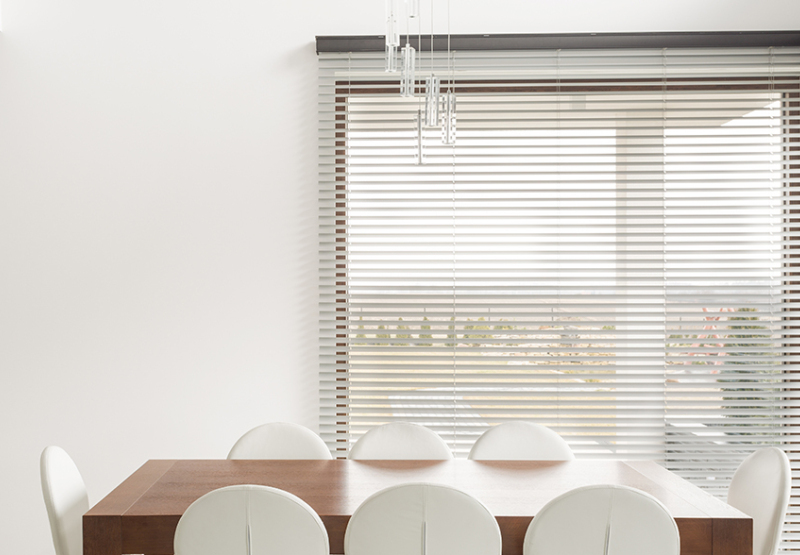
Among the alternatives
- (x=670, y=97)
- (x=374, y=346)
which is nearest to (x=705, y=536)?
(x=374, y=346)

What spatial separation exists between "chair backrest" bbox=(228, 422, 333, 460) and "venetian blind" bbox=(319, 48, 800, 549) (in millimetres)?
519

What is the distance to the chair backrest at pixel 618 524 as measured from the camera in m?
1.41

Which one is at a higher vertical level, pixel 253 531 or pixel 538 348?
pixel 538 348

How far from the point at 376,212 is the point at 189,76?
1.17m

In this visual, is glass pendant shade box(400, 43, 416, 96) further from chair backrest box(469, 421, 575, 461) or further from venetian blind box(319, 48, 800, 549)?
chair backrest box(469, 421, 575, 461)

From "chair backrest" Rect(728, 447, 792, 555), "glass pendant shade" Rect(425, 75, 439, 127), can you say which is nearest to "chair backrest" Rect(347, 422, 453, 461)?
"chair backrest" Rect(728, 447, 792, 555)

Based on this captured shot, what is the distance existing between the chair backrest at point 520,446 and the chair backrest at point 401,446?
0.14 meters

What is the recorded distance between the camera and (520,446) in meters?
2.21

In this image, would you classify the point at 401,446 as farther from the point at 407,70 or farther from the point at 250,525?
the point at 407,70

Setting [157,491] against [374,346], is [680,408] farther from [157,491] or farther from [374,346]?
[157,491]

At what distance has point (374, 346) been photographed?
277 centimetres

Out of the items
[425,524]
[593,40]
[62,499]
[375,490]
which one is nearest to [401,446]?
[375,490]

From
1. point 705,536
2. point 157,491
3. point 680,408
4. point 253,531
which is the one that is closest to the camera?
point 253,531

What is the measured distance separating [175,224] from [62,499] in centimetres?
140
